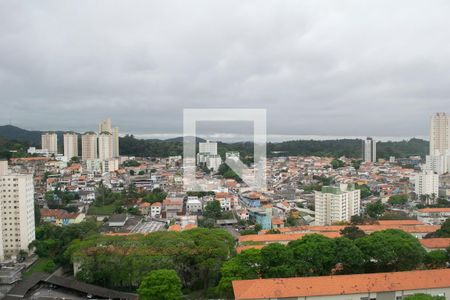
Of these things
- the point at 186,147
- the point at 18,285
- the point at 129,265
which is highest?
the point at 186,147

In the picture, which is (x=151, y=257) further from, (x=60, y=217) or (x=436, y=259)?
(x=60, y=217)

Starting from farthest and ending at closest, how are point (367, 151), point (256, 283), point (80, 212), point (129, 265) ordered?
point (367, 151) < point (80, 212) < point (129, 265) < point (256, 283)

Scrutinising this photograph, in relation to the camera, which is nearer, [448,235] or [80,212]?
[448,235]

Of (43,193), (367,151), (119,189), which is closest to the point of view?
(43,193)

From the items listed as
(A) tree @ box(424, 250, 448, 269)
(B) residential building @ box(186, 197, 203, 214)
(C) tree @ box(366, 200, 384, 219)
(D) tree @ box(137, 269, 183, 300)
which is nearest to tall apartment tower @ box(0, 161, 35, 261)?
(B) residential building @ box(186, 197, 203, 214)

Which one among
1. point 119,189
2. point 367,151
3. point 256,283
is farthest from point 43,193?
point 367,151

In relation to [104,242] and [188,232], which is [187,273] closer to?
[188,232]

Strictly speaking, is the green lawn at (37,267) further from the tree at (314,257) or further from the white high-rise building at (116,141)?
the white high-rise building at (116,141)
